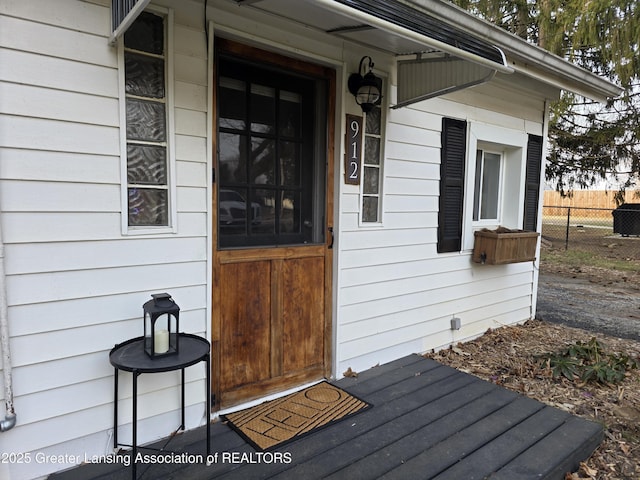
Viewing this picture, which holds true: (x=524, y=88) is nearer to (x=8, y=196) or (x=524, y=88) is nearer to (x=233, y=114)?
(x=233, y=114)

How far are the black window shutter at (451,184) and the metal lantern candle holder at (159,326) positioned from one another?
235cm

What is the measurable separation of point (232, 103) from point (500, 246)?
101 inches

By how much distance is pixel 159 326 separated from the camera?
6.26 feet

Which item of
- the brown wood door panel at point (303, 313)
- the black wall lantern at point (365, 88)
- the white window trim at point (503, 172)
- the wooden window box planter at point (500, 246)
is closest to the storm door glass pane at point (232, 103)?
the black wall lantern at point (365, 88)

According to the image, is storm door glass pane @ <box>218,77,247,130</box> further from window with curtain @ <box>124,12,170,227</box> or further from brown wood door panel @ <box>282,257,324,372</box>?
brown wood door panel @ <box>282,257,324,372</box>

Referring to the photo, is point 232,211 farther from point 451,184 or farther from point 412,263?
point 451,184

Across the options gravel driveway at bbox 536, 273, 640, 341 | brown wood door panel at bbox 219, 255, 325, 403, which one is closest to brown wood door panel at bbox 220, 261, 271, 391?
brown wood door panel at bbox 219, 255, 325, 403

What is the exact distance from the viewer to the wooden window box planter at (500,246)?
361cm

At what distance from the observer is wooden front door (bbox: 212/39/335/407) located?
93.0 inches

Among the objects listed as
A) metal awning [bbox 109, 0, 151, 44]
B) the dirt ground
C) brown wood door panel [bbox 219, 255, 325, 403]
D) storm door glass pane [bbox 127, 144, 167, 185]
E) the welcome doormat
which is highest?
metal awning [bbox 109, 0, 151, 44]

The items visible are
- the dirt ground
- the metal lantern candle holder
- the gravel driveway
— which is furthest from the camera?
the gravel driveway

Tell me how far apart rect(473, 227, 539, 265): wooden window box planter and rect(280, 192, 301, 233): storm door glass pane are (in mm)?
1876

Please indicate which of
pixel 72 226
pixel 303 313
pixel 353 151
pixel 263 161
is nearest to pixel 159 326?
pixel 72 226

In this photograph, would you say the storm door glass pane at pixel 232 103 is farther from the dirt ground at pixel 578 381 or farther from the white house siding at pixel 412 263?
the dirt ground at pixel 578 381
